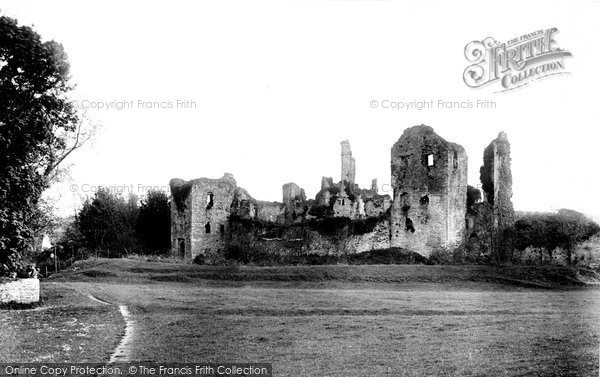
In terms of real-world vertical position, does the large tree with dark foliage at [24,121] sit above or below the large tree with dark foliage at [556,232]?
above

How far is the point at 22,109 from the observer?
66.7 ft

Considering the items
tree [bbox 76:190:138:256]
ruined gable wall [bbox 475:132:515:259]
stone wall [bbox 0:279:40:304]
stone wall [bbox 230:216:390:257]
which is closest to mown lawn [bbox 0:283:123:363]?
stone wall [bbox 0:279:40:304]

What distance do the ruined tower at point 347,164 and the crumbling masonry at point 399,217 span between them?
20.6 feet

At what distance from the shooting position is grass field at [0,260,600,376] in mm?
11195

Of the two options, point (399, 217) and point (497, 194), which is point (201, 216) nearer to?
point (399, 217)

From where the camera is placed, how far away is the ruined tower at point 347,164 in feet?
170

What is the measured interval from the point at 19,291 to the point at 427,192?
2720cm

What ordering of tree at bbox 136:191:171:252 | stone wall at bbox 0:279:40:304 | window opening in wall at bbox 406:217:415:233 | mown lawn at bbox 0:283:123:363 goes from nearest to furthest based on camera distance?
mown lawn at bbox 0:283:123:363, stone wall at bbox 0:279:40:304, window opening in wall at bbox 406:217:415:233, tree at bbox 136:191:171:252

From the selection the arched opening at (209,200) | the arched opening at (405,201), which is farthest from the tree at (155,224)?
the arched opening at (405,201)

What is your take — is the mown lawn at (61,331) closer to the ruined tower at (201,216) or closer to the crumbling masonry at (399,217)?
the crumbling masonry at (399,217)

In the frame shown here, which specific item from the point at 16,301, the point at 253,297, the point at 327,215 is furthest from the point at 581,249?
the point at 16,301

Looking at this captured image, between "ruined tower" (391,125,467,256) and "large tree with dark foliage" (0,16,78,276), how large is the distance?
2460 centimetres

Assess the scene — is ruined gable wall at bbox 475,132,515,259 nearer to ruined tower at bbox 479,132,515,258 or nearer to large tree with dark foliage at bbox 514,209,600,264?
ruined tower at bbox 479,132,515,258

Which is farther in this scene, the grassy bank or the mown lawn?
the grassy bank
